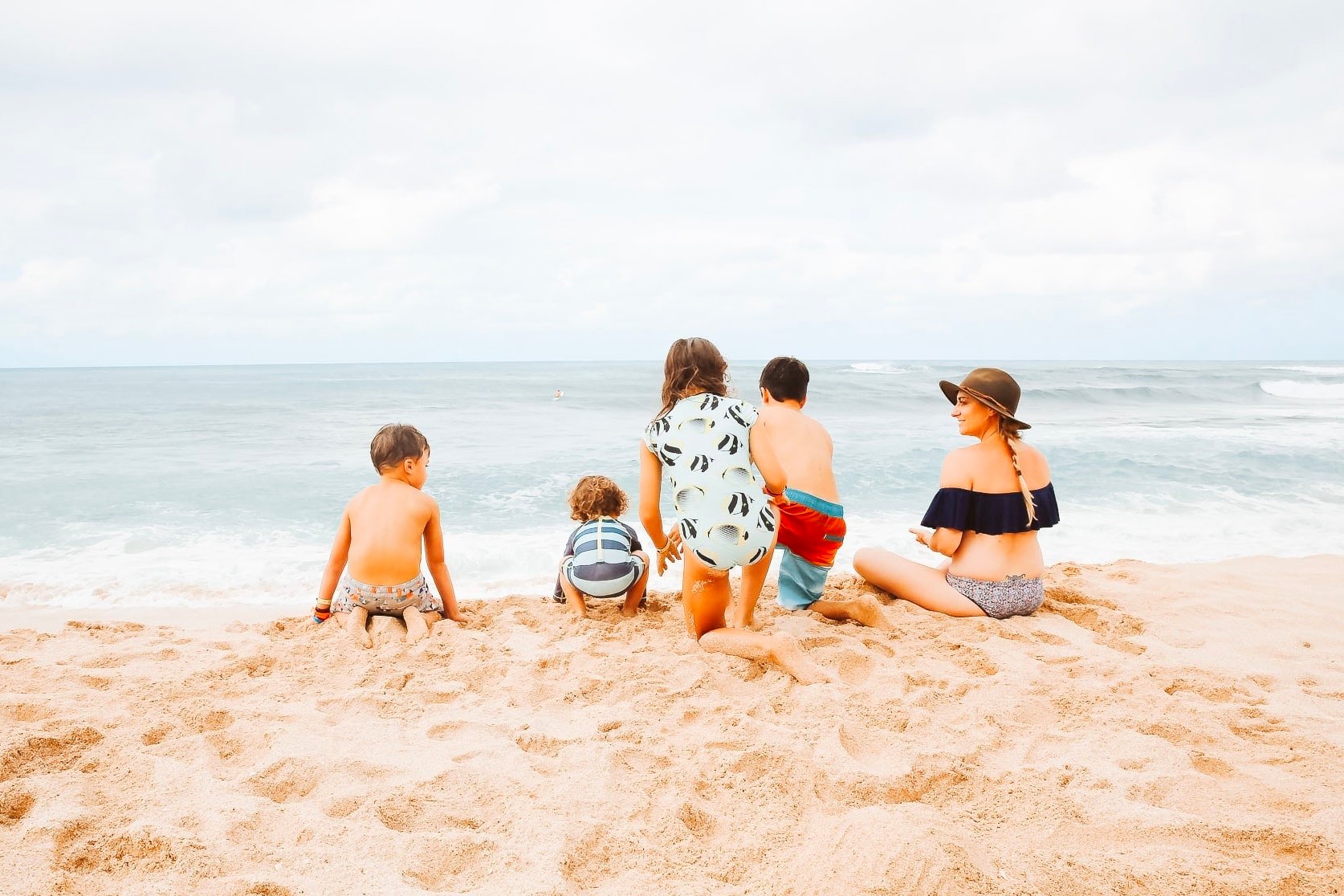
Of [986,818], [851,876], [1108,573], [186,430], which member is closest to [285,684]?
[851,876]

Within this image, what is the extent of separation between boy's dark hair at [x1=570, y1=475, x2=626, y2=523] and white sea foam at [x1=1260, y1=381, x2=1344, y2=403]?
32992 millimetres

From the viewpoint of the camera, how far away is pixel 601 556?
14.5ft

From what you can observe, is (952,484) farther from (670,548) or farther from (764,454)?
(670,548)

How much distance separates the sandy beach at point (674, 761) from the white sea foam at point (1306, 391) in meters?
32.8

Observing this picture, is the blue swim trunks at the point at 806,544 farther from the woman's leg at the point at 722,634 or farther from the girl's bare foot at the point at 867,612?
the woman's leg at the point at 722,634

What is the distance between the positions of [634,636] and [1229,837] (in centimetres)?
258

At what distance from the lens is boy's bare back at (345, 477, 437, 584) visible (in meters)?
4.25

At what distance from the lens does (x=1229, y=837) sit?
7.11 ft

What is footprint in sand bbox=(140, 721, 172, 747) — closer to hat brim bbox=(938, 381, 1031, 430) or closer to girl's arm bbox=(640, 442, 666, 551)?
girl's arm bbox=(640, 442, 666, 551)

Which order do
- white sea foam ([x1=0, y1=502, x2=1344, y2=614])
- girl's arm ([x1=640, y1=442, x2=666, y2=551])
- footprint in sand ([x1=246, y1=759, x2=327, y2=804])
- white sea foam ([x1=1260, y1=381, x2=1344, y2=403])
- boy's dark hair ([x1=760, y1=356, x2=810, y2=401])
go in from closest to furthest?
footprint in sand ([x1=246, y1=759, x2=327, y2=804]) → girl's arm ([x1=640, y1=442, x2=666, y2=551]) → boy's dark hair ([x1=760, y1=356, x2=810, y2=401]) → white sea foam ([x1=0, y1=502, x2=1344, y2=614]) → white sea foam ([x1=1260, y1=381, x2=1344, y2=403])

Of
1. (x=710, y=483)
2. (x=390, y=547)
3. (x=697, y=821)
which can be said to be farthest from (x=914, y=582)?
(x=390, y=547)

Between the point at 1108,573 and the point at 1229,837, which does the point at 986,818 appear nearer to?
the point at 1229,837

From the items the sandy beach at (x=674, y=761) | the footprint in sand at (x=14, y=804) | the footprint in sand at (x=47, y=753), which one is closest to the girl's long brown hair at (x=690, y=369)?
the sandy beach at (x=674, y=761)

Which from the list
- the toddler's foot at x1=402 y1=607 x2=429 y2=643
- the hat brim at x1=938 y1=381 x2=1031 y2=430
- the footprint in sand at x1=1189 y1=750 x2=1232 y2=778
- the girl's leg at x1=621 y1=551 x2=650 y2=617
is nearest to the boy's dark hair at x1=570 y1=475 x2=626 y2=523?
the girl's leg at x1=621 y1=551 x2=650 y2=617
